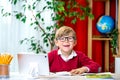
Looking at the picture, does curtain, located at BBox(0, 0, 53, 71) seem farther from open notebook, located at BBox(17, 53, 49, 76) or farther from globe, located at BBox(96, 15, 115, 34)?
open notebook, located at BBox(17, 53, 49, 76)

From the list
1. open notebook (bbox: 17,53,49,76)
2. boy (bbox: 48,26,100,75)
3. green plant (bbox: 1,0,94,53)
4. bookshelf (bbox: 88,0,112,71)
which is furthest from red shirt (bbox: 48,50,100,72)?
bookshelf (bbox: 88,0,112,71)

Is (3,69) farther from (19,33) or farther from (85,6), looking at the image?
(85,6)

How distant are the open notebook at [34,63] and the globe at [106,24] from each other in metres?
1.73

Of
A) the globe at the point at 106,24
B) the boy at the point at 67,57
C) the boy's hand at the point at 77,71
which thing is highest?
the globe at the point at 106,24

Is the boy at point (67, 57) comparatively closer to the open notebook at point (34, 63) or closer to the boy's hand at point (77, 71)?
the boy's hand at point (77, 71)

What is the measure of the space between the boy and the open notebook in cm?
41

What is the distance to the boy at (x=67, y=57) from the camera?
2305mm

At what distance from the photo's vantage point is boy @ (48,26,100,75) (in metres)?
2.30

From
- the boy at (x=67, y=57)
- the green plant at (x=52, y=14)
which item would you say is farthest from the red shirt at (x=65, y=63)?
the green plant at (x=52, y=14)

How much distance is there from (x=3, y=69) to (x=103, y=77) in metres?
0.72

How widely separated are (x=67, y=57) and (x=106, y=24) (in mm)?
1186

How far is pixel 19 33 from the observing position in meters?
3.66

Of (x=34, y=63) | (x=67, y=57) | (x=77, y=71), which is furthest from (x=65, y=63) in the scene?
(x=34, y=63)

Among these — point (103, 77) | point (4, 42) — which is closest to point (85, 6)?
point (4, 42)
